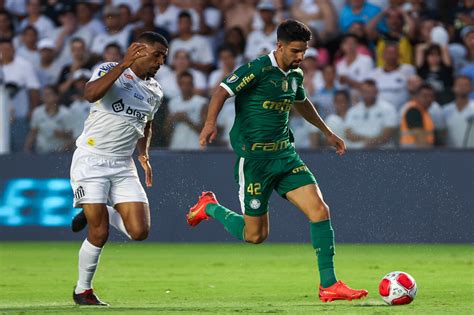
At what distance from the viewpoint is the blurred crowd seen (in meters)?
13.9

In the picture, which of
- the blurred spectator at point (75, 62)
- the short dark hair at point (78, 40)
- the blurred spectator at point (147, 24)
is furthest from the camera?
the blurred spectator at point (147, 24)

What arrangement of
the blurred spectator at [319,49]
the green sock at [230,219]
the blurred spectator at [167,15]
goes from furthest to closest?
the blurred spectator at [167,15], the blurred spectator at [319,49], the green sock at [230,219]

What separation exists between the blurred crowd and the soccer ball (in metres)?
5.75

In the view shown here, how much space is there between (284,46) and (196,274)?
322 centimetres

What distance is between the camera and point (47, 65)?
53.4 feet

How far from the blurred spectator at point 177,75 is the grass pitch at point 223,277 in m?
1.97

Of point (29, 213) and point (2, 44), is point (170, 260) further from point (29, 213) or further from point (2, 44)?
point (2, 44)

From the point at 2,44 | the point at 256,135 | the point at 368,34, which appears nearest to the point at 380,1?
the point at 368,34

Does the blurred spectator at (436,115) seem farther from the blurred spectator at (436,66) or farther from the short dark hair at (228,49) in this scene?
the short dark hair at (228,49)

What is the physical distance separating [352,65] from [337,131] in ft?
5.97

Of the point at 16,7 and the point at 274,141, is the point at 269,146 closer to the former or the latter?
the point at 274,141

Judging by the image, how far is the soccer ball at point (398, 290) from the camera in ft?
26.8

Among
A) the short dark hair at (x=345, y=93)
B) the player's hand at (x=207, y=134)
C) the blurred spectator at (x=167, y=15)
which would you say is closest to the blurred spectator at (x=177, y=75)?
the blurred spectator at (x=167, y=15)

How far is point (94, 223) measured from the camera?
8.66 metres
